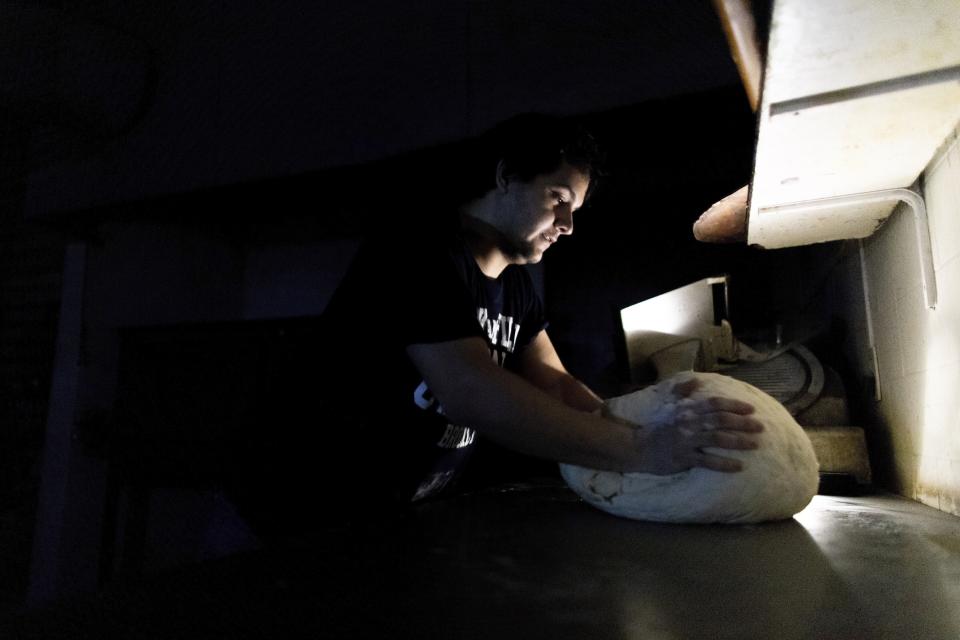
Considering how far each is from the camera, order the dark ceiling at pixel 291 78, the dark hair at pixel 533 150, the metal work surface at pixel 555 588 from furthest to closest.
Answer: the dark ceiling at pixel 291 78
the dark hair at pixel 533 150
the metal work surface at pixel 555 588

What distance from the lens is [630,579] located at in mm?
601

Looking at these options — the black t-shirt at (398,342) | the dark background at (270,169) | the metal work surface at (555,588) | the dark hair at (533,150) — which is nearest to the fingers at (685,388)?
the metal work surface at (555,588)

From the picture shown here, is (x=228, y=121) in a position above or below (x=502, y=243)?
above

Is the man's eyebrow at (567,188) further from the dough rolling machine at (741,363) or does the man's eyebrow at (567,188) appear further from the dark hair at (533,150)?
the dough rolling machine at (741,363)

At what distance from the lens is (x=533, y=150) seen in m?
1.16

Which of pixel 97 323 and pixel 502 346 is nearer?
pixel 502 346

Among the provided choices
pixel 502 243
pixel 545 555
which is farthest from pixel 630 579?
pixel 502 243

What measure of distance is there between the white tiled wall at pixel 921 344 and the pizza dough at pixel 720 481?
9.5 inches

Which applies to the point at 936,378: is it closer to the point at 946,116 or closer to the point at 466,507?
A: the point at 946,116

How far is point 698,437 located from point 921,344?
54 centimetres

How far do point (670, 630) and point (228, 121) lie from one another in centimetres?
291

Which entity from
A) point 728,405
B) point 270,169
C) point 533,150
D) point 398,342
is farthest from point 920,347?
point 270,169

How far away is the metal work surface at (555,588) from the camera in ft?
1.48

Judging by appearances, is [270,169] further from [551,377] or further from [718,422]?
[718,422]
